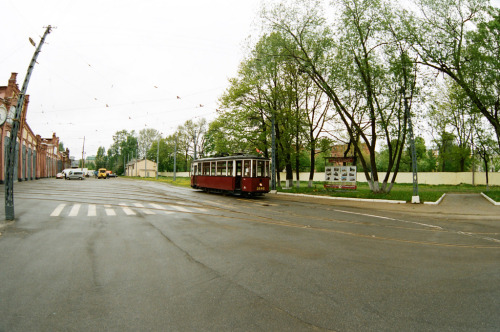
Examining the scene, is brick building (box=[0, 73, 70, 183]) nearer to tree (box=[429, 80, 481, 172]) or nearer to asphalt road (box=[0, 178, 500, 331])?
asphalt road (box=[0, 178, 500, 331])

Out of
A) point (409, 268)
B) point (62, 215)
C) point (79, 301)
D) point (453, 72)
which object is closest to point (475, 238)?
point (409, 268)

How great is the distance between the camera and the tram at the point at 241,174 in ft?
73.8

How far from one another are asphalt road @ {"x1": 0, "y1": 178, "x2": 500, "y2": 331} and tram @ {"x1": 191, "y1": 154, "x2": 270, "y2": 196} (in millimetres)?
13165

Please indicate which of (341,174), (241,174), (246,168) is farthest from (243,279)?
(341,174)

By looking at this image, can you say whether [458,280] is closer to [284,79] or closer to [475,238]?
[475,238]

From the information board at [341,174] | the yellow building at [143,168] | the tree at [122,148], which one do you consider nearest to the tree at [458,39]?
the information board at [341,174]

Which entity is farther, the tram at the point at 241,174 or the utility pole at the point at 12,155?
the tram at the point at 241,174

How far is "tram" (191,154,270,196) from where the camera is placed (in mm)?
22500

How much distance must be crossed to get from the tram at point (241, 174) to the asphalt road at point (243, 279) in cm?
1316

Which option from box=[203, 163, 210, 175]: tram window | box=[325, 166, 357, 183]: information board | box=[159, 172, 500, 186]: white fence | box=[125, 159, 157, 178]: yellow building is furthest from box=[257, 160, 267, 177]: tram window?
box=[125, 159, 157, 178]: yellow building

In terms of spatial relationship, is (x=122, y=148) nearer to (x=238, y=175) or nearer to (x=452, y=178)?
(x=238, y=175)

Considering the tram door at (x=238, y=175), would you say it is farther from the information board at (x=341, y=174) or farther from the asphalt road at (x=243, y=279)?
the asphalt road at (x=243, y=279)

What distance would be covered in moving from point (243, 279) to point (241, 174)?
1823cm

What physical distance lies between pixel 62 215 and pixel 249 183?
506 inches
